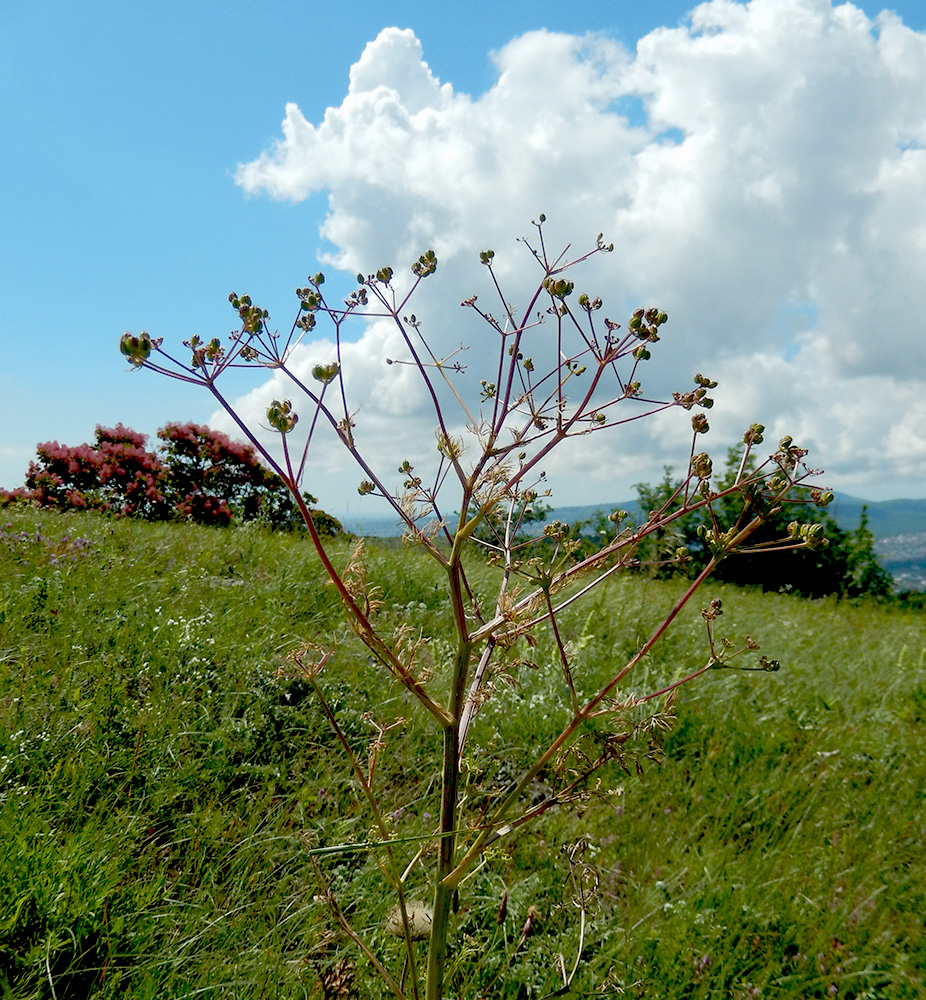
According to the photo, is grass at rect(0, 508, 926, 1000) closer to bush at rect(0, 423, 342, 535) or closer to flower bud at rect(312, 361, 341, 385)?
flower bud at rect(312, 361, 341, 385)

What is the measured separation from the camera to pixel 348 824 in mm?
2787

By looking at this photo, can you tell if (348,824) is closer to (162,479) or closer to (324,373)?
(324,373)

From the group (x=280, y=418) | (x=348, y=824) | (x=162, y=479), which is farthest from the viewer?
(x=162, y=479)

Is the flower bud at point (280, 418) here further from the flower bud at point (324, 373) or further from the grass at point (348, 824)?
the grass at point (348, 824)

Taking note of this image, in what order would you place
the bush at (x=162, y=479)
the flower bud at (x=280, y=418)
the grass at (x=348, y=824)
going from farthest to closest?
the bush at (x=162, y=479) → the grass at (x=348, y=824) → the flower bud at (x=280, y=418)

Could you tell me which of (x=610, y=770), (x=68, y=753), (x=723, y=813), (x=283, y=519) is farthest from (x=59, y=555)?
(x=283, y=519)

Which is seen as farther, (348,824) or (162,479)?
(162,479)

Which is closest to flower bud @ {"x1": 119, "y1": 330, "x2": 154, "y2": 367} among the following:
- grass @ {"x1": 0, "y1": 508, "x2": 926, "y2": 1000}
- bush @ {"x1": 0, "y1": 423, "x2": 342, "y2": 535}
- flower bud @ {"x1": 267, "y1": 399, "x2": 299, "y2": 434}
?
flower bud @ {"x1": 267, "y1": 399, "x2": 299, "y2": 434}

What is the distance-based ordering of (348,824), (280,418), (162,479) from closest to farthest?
1. (280,418)
2. (348,824)
3. (162,479)

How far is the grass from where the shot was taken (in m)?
2.23

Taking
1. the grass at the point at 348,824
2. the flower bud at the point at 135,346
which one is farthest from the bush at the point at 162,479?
the flower bud at the point at 135,346

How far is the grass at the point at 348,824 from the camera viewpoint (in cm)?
223

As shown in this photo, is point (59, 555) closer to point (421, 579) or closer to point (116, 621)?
point (116, 621)

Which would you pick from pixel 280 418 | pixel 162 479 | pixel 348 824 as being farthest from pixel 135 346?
pixel 162 479
